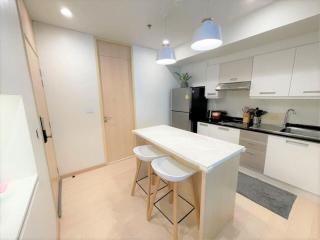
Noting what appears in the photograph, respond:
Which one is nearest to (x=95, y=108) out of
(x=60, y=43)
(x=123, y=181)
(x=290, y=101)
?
(x=60, y=43)

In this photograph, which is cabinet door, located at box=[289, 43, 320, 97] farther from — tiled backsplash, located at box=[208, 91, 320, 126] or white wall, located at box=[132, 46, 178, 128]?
white wall, located at box=[132, 46, 178, 128]

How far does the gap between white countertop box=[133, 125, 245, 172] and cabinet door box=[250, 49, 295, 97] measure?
1477 millimetres

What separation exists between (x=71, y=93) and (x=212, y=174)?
2.47 meters

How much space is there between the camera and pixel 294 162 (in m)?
1.93

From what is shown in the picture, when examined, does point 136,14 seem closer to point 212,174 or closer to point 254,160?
point 212,174

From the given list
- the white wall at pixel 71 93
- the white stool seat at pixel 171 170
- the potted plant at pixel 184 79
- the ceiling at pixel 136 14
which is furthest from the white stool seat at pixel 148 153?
the potted plant at pixel 184 79

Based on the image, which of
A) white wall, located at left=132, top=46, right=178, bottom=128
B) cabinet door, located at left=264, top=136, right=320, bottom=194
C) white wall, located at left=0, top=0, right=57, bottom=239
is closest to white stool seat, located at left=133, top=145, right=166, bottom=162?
white wall, located at left=0, top=0, right=57, bottom=239

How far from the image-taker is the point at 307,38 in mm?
1911

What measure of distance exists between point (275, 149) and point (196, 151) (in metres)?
1.57

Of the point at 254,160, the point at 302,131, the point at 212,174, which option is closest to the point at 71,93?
the point at 212,174

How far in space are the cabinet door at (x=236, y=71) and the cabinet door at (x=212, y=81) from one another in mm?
115

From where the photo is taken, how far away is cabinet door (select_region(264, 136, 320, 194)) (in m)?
1.79

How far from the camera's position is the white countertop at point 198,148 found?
44.8 inches

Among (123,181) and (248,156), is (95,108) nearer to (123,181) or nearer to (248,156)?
(123,181)
